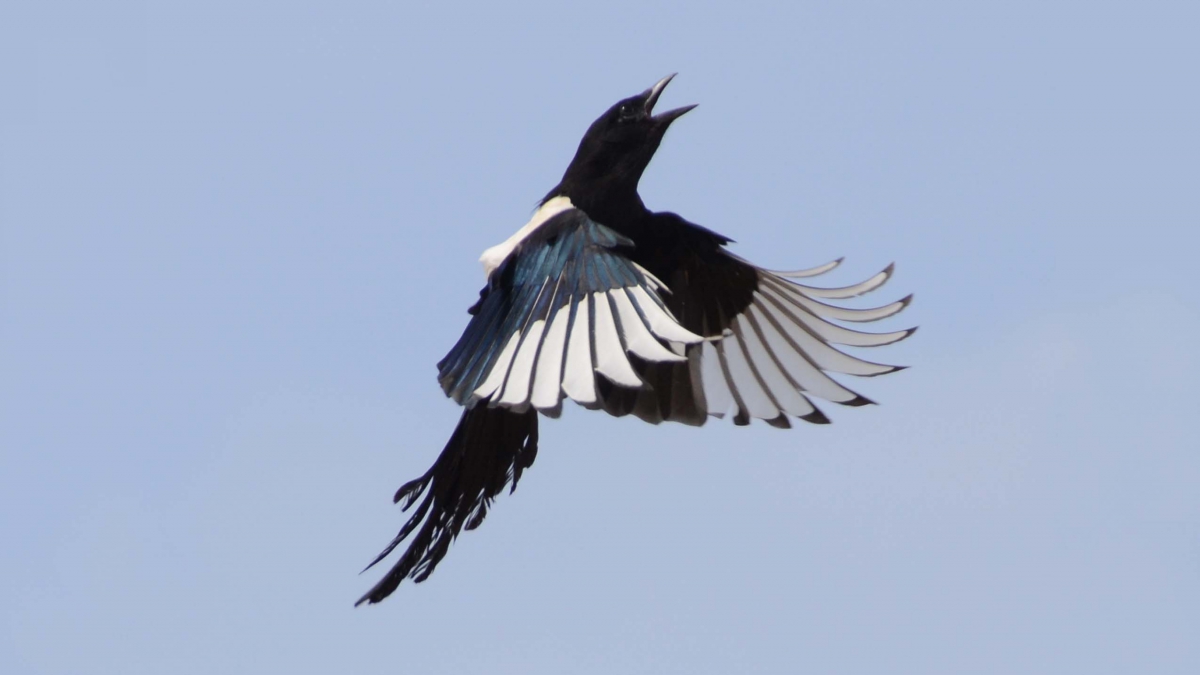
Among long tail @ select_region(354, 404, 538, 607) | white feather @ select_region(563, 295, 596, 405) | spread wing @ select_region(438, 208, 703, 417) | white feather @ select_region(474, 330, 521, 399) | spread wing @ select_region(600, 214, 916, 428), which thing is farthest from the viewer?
spread wing @ select_region(600, 214, 916, 428)

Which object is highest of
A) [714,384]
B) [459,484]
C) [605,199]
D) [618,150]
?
[618,150]

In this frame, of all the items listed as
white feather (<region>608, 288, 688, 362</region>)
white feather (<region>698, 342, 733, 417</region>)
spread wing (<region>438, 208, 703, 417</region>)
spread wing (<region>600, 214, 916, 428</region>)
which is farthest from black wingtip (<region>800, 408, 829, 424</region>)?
white feather (<region>608, 288, 688, 362</region>)

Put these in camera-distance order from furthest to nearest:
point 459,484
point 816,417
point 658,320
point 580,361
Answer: point 816,417, point 459,484, point 658,320, point 580,361

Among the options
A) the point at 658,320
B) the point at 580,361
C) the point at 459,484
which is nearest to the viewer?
the point at 580,361

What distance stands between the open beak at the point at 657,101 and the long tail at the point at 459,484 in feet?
3.46

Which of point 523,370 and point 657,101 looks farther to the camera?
point 657,101

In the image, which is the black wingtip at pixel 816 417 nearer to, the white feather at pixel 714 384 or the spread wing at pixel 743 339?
the spread wing at pixel 743 339

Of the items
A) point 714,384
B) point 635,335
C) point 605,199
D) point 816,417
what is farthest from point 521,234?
point 816,417

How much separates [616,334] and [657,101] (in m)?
1.33

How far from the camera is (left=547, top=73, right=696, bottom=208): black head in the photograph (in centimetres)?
554

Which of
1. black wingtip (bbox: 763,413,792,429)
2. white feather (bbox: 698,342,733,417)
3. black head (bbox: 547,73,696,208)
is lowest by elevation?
black wingtip (bbox: 763,413,792,429)

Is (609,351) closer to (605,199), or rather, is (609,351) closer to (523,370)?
(523,370)

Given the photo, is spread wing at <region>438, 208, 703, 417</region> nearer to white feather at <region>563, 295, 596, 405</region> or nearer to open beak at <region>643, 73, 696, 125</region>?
white feather at <region>563, 295, 596, 405</region>

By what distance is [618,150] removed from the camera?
5582 mm
